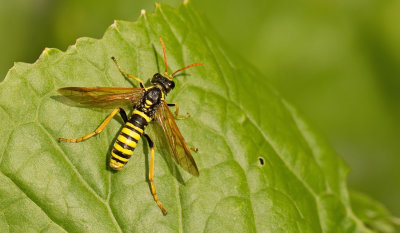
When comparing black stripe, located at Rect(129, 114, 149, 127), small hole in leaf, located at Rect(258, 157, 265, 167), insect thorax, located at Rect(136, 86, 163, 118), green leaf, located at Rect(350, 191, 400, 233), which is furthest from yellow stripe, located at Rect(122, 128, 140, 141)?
green leaf, located at Rect(350, 191, 400, 233)

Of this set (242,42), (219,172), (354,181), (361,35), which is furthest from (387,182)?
(219,172)

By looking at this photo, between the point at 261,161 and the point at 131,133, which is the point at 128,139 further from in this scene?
the point at 261,161

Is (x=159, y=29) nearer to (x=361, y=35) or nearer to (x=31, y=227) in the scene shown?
(x=31, y=227)

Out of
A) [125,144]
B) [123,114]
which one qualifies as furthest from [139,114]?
[125,144]

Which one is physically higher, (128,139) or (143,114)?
(143,114)

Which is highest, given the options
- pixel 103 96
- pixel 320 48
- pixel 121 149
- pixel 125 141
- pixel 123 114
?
pixel 320 48

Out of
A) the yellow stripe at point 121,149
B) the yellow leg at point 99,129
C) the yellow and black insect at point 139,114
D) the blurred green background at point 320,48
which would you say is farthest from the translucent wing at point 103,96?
the blurred green background at point 320,48
